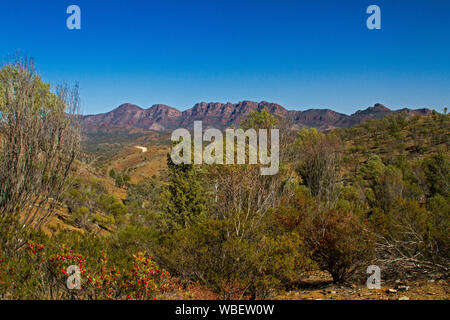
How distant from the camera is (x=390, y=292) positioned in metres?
6.50

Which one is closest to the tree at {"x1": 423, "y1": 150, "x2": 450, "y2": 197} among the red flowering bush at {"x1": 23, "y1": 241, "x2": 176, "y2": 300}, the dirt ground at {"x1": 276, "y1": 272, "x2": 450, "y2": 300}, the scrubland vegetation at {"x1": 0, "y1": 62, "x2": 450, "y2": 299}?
the scrubland vegetation at {"x1": 0, "y1": 62, "x2": 450, "y2": 299}

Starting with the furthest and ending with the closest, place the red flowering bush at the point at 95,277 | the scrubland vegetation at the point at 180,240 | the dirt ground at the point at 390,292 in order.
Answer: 1. the dirt ground at the point at 390,292
2. the scrubland vegetation at the point at 180,240
3. the red flowering bush at the point at 95,277

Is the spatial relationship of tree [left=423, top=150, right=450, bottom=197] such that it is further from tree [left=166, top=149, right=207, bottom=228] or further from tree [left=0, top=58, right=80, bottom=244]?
tree [left=0, top=58, right=80, bottom=244]

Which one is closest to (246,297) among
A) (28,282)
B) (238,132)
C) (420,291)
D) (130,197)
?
(420,291)

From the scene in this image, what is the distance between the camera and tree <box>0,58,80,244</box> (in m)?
5.25

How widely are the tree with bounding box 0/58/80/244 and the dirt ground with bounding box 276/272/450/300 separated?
22.3 ft

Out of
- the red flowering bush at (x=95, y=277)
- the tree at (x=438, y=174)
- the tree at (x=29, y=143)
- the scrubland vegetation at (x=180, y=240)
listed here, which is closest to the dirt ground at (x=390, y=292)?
the scrubland vegetation at (x=180, y=240)

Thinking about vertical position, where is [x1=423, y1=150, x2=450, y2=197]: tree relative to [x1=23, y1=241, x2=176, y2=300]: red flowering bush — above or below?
above

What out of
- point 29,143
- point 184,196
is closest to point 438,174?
point 184,196

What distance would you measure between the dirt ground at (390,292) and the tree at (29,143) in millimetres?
6808

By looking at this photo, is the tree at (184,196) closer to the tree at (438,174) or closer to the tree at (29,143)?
the tree at (29,143)

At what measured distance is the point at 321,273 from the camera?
1113 centimetres

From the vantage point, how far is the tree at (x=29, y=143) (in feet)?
17.2
